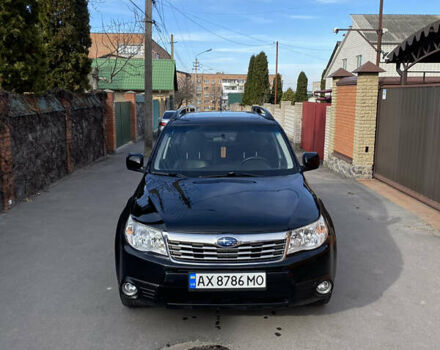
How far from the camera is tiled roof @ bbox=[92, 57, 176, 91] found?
123ft

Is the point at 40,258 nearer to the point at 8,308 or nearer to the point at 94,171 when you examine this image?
the point at 8,308

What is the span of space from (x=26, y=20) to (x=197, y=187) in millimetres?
6879

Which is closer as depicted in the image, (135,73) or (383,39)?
(383,39)

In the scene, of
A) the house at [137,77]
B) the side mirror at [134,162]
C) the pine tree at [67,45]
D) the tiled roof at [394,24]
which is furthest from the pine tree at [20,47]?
the tiled roof at [394,24]

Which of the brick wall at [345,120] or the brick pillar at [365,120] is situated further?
the brick wall at [345,120]

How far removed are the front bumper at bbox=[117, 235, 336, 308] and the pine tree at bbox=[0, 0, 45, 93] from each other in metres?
6.77

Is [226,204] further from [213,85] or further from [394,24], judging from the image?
[213,85]

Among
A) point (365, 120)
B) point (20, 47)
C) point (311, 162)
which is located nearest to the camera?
point (311, 162)

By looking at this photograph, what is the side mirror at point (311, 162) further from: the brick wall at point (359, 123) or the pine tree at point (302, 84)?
the pine tree at point (302, 84)

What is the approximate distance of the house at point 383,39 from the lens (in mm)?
34000

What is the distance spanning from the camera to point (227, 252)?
129 inches

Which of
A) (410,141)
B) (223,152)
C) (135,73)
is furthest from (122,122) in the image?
(135,73)

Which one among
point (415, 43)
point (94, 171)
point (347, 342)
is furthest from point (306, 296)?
point (94, 171)

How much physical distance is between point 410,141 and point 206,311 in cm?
652
